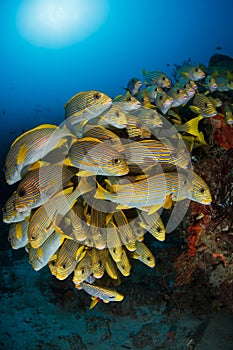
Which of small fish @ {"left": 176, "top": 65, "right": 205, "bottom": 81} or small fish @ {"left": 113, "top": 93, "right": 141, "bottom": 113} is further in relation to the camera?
small fish @ {"left": 176, "top": 65, "right": 205, "bottom": 81}

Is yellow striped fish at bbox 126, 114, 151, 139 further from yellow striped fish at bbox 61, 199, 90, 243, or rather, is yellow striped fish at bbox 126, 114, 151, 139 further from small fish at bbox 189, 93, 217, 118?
small fish at bbox 189, 93, 217, 118

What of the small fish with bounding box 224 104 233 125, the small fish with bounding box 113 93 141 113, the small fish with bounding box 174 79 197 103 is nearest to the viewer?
the small fish with bounding box 113 93 141 113

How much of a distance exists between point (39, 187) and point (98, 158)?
603mm

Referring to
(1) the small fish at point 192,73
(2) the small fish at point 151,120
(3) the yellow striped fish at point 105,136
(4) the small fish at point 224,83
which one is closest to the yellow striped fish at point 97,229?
(3) the yellow striped fish at point 105,136

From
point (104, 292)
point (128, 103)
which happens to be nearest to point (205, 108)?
point (128, 103)

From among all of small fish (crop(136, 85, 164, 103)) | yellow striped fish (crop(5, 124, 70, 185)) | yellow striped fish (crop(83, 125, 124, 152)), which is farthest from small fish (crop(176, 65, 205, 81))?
yellow striped fish (crop(5, 124, 70, 185))

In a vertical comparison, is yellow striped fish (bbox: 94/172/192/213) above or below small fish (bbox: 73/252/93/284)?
above

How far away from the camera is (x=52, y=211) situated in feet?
Result: 8.11

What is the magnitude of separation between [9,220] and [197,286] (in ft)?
10.3

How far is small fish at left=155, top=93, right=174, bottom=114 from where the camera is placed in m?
3.44

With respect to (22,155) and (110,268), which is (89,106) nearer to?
(22,155)

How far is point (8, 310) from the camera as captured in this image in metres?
4.80

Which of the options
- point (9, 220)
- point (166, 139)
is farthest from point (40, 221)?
point (166, 139)

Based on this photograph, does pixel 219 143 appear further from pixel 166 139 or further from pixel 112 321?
pixel 112 321
